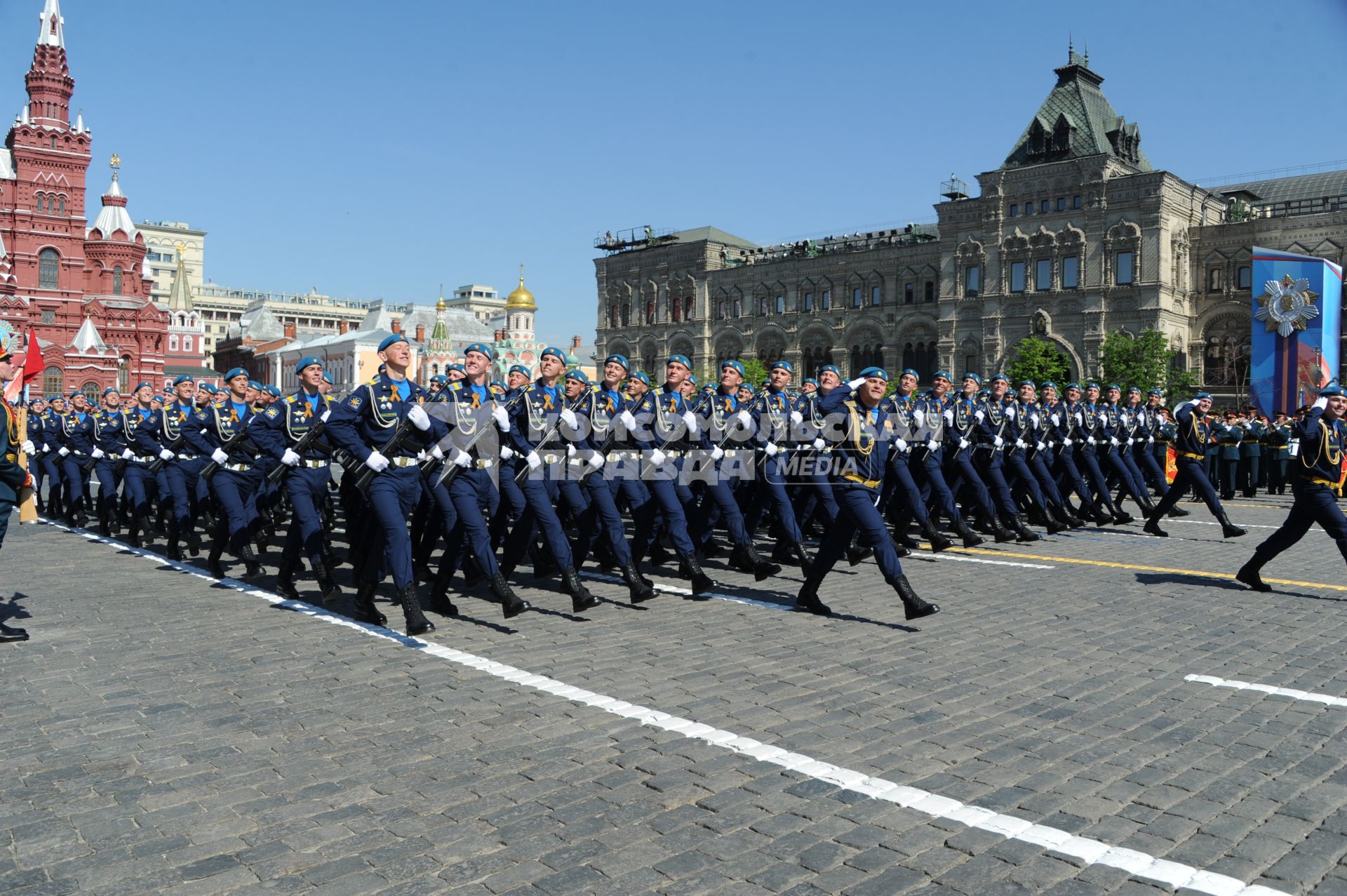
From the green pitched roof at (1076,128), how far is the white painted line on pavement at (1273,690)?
6324 cm

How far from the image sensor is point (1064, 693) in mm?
6016

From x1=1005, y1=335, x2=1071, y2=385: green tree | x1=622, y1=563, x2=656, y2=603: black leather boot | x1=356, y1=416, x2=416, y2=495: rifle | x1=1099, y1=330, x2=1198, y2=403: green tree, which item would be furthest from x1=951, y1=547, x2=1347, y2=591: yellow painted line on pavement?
x1=1005, y1=335, x2=1071, y2=385: green tree

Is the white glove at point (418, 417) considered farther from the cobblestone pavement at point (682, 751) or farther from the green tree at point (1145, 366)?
the green tree at point (1145, 366)

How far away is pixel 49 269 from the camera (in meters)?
77.6

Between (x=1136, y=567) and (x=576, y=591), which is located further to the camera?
(x=1136, y=567)

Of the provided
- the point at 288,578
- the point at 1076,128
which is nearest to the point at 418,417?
the point at 288,578

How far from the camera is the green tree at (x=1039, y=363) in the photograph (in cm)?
5847

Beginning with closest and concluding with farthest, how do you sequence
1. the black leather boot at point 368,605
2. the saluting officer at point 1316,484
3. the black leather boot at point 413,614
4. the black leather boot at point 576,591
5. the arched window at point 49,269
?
the black leather boot at point 413,614 → the black leather boot at point 368,605 → the black leather boot at point 576,591 → the saluting officer at point 1316,484 → the arched window at point 49,269

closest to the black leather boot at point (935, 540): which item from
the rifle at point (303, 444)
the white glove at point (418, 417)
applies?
the white glove at point (418, 417)

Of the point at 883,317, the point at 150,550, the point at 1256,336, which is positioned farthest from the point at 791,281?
the point at 150,550

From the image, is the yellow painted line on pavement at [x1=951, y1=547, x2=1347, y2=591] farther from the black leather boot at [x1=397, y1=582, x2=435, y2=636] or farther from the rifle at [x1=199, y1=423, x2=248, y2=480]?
Answer: the rifle at [x1=199, y1=423, x2=248, y2=480]

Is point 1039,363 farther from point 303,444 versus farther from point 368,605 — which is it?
point 368,605

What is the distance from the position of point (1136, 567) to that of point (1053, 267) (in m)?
56.6

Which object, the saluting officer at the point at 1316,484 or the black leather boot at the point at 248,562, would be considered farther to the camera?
the black leather boot at the point at 248,562
